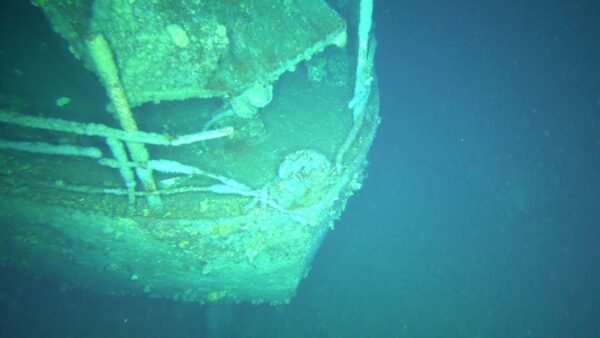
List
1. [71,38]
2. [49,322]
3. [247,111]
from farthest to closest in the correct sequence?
[49,322]
[247,111]
[71,38]

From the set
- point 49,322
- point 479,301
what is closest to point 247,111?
point 49,322

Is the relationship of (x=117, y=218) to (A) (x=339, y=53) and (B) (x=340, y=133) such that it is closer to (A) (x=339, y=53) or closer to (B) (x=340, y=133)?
(B) (x=340, y=133)

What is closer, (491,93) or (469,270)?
(469,270)

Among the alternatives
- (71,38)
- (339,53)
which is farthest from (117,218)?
(339,53)

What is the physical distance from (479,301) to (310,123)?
6787mm

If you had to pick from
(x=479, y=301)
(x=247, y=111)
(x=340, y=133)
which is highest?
(x=247, y=111)

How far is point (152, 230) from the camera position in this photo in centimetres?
338

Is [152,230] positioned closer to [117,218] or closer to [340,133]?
[117,218]

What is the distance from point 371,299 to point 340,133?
193 inches

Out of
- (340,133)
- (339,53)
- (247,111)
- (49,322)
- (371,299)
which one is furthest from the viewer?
(371,299)

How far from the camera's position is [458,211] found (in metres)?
9.57

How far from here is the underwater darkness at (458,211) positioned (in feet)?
20.9

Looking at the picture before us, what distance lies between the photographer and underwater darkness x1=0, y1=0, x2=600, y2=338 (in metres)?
6.36

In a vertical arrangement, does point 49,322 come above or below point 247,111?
below
